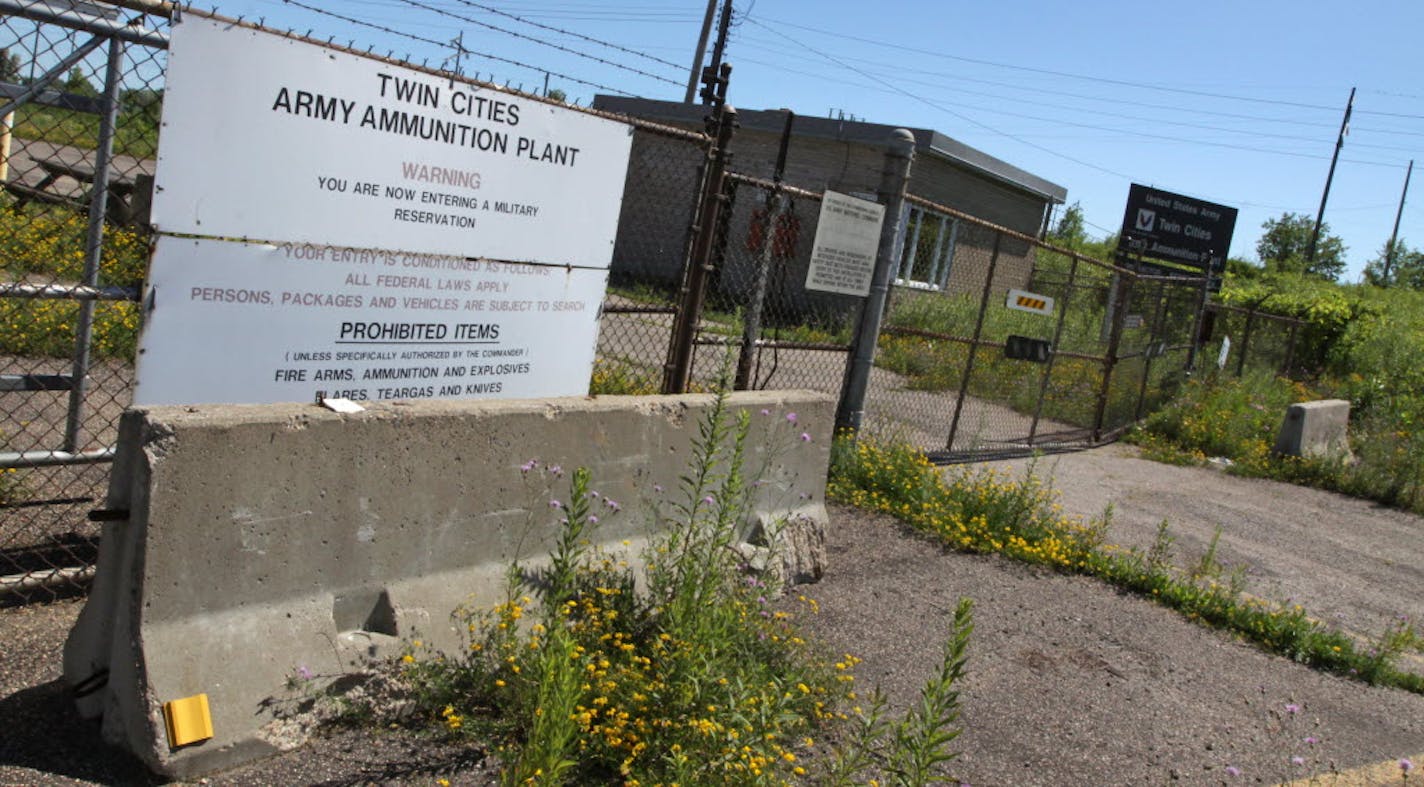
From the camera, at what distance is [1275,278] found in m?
35.4

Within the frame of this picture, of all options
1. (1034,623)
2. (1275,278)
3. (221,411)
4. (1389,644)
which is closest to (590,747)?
(221,411)

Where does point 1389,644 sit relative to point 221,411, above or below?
below

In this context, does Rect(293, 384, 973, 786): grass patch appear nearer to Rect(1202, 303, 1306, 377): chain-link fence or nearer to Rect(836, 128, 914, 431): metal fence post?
Rect(836, 128, 914, 431): metal fence post

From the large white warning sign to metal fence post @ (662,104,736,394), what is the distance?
686 mm

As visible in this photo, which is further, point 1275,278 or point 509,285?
point 1275,278

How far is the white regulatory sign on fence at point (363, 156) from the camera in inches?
144

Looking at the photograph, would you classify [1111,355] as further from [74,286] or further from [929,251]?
[74,286]

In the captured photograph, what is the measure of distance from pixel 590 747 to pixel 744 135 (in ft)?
64.7

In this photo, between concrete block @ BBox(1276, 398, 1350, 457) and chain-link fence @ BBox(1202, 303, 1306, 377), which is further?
chain-link fence @ BBox(1202, 303, 1306, 377)

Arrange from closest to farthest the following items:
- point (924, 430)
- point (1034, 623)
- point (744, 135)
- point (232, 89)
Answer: point (232, 89), point (1034, 623), point (924, 430), point (744, 135)

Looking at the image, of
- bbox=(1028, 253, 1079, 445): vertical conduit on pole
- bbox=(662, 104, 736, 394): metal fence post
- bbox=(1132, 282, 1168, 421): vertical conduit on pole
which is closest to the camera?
bbox=(662, 104, 736, 394): metal fence post

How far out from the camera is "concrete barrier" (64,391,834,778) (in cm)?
321

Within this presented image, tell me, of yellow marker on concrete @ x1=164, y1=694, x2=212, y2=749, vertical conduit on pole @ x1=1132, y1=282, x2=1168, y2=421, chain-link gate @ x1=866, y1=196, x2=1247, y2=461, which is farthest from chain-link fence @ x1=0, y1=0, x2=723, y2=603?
vertical conduit on pole @ x1=1132, y1=282, x2=1168, y2=421

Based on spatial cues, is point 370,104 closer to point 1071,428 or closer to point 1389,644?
point 1389,644
